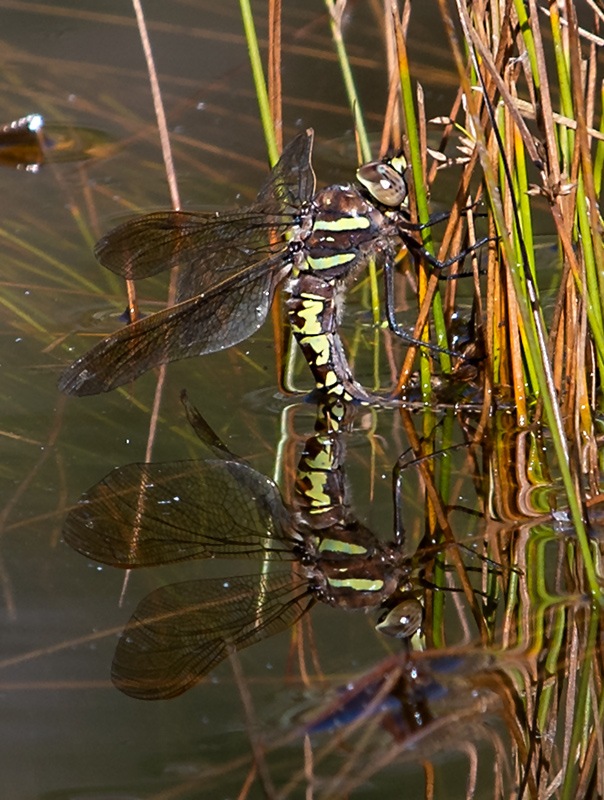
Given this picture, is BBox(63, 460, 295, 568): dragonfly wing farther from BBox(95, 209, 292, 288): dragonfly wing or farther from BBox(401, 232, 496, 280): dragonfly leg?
BBox(401, 232, 496, 280): dragonfly leg

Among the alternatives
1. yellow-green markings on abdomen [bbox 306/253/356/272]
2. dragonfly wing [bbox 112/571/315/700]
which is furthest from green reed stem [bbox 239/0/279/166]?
dragonfly wing [bbox 112/571/315/700]

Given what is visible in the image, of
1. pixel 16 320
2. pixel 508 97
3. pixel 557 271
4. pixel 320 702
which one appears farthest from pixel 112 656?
pixel 557 271

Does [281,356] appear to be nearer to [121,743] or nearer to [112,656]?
[112,656]

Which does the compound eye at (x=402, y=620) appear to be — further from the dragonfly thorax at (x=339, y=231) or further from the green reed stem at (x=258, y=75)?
the green reed stem at (x=258, y=75)

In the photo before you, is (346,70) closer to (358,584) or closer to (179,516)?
(179,516)

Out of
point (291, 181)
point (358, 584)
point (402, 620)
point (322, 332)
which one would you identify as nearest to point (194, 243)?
point (291, 181)
